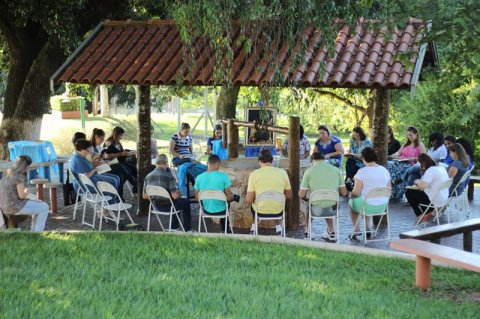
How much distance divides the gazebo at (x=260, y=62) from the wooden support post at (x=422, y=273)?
11.6ft

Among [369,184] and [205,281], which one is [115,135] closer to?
[369,184]

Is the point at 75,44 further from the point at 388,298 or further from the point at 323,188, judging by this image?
the point at 388,298

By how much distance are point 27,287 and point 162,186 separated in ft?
11.5

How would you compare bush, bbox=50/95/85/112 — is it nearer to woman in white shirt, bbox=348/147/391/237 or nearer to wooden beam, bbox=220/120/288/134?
wooden beam, bbox=220/120/288/134

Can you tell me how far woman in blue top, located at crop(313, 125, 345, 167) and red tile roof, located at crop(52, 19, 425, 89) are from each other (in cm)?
280

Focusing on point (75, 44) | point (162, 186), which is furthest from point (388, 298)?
point (75, 44)

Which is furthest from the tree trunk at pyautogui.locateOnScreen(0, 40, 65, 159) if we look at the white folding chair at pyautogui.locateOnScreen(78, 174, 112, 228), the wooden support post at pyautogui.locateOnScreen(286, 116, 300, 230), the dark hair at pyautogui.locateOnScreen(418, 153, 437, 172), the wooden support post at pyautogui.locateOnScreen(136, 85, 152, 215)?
the dark hair at pyautogui.locateOnScreen(418, 153, 437, 172)

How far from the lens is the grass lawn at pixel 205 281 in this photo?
7.18 m

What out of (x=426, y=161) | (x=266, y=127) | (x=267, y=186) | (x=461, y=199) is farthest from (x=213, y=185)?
(x=461, y=199)

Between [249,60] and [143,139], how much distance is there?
100 inches

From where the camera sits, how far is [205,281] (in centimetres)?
827

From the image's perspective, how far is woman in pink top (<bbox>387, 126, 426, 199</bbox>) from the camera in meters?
14.5

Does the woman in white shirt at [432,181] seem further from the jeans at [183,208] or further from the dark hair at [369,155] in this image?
the jeans at [183,208]

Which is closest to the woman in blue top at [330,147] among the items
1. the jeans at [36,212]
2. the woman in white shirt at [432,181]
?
the woman in white shirt at [432,181]
